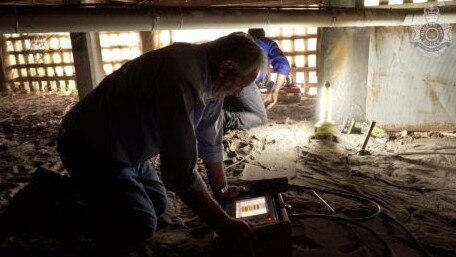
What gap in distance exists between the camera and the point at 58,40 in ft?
46.4

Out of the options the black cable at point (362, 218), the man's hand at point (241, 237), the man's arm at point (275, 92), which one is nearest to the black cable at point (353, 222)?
the black cable at point (362, 218)

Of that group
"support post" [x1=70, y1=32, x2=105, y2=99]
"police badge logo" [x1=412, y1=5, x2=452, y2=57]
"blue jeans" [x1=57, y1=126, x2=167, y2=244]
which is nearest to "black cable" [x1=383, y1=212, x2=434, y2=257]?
"blue jeans" [x1=57, y1=126, x2=167, y2=244]

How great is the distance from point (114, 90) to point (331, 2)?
5.29 metres

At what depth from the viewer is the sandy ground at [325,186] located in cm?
304

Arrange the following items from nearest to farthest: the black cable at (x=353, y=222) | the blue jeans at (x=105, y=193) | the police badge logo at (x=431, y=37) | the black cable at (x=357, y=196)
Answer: the blue jeans at (x=105, y=193) < the black cable at (x=353, y=222) < the black cable at (x=357, y=196) < the police badge logo at (x=431, y=37)

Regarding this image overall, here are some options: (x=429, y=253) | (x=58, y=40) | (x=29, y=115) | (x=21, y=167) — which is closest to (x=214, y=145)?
(x=429, y=253)

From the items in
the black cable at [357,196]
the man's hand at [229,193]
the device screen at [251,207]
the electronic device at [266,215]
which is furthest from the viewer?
the black cable at [357,196]

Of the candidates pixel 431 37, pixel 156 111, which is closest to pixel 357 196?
pixel 156 111

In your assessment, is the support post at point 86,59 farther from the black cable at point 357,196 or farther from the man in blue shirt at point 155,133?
the black cable at point 357,196

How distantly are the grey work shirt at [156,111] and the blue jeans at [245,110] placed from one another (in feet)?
13.0

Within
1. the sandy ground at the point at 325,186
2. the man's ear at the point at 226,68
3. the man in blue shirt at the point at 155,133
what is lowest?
the sandy ground at the point at 325,186

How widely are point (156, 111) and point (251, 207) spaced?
1.00 m

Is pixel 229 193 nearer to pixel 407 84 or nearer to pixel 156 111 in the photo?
pixel 156 111

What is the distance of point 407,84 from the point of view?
6.62 m
